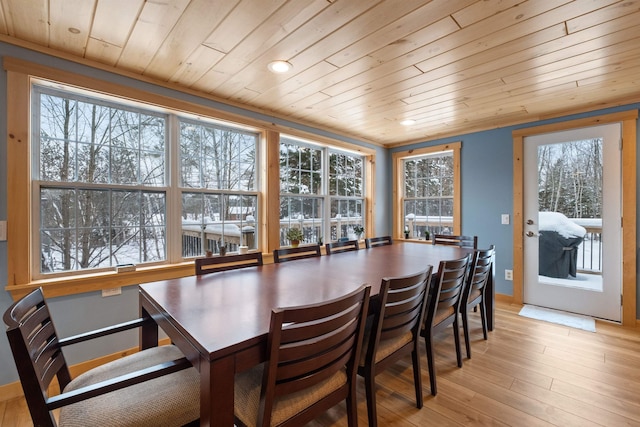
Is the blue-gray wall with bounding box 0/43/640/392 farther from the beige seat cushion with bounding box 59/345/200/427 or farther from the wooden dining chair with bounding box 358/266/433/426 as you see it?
the wooden dining chair with bounding box 358/266/433/426

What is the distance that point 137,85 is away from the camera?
7.89 ft

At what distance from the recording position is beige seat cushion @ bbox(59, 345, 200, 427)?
3.37 ft

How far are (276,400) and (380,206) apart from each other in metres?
4.06

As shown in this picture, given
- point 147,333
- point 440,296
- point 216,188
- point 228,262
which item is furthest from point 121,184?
point 440,296

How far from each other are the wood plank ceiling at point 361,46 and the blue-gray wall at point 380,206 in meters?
0.14

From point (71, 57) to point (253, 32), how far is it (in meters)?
1.40

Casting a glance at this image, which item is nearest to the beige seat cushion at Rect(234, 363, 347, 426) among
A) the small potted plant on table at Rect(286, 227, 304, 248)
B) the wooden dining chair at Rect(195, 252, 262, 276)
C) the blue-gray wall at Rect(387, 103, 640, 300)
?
the wooden dining chair at Rect(195, 252, 262, 276)

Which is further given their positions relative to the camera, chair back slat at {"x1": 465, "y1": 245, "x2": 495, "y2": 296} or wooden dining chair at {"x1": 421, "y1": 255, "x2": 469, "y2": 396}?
chair back slat at {"x1": 465, "y1": 245, "x2": 495, "y2": 296}

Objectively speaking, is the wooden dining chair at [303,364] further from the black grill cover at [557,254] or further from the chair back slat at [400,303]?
the black grill cover at [557,254]

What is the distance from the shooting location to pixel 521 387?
6.49ft

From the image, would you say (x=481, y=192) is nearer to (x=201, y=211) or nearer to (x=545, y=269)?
(x=545, y=269)

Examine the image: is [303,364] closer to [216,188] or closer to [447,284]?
[447,284]

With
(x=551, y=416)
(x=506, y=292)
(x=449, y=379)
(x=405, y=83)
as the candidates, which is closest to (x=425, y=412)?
(x=449, y=379)

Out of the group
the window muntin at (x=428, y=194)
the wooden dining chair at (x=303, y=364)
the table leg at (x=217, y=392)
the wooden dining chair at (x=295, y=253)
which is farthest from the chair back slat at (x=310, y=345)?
the window muntin at (x=428, y=194)
